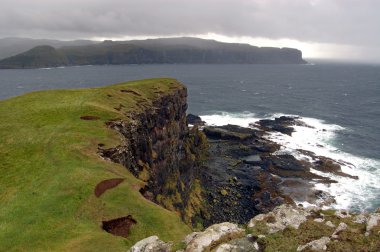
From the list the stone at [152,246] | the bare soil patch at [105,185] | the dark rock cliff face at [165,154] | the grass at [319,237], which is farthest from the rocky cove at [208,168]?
the grass at [319,237]

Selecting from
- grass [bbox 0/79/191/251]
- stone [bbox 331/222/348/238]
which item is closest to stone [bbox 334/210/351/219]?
stone [bbox 331/222/348/238]

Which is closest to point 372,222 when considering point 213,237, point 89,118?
point 213,237

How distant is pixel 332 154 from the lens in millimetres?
91062

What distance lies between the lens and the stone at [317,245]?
13641 millimetres

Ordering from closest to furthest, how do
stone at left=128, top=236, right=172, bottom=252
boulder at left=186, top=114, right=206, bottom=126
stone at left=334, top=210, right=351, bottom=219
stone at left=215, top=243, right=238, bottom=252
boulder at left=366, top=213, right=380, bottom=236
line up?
stone at left=215, top=243, right=238, bottom=252 < boulder at left=366, top=213, right=380, bottom=236 < stone at left=128, top=236, right=172, bottom=252 < stone at left=334, top=210, right=351, bottom=219 < boulder at left=186, top=114, right=206, bottom=126

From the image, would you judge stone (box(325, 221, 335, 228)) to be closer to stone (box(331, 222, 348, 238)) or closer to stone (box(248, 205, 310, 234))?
stone (box(331, 222, 348, 238))

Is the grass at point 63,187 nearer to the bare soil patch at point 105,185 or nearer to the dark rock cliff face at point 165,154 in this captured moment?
the bare soil patch at point 105,185

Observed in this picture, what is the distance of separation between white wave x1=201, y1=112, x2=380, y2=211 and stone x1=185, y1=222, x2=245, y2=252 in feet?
185

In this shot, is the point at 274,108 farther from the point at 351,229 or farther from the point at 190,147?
the point at 351,229

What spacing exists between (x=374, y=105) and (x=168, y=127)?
13250 cm

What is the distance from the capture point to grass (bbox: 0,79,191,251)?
22.0 meters

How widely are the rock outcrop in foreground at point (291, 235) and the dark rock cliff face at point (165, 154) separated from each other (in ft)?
48.2

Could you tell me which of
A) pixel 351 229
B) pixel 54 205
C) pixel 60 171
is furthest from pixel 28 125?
pixel 351 229

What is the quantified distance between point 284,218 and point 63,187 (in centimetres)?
1796
